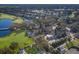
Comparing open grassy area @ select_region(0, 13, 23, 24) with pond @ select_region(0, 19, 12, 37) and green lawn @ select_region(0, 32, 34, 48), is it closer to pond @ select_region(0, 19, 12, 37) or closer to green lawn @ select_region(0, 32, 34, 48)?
pond @ select_region(0, 19, 12, 37)

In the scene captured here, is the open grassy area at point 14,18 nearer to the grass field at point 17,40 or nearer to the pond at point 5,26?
the pond at point 5,26

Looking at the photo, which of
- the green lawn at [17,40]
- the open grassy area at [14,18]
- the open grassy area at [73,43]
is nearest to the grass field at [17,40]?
the green lawn at [17,40]

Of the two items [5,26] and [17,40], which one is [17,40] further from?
[5,26]

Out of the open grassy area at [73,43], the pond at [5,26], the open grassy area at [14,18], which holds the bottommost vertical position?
the open grassy area at [73,43]

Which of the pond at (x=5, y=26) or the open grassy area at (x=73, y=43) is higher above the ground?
the pond at (x=5, y=26)

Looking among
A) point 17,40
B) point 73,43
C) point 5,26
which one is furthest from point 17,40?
point 73,43
